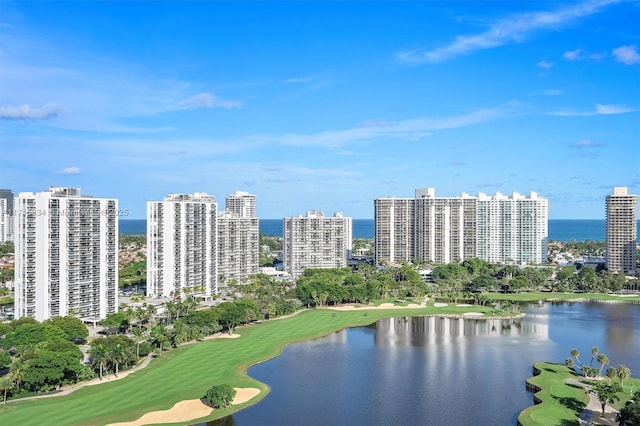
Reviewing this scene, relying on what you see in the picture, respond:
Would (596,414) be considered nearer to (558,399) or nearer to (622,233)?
(558,399)

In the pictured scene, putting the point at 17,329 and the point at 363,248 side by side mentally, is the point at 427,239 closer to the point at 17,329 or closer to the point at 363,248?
the point at 363,248

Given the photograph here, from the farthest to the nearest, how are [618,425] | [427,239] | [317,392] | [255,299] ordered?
[427,239] < [255,299] < [317,392] < [618,425]

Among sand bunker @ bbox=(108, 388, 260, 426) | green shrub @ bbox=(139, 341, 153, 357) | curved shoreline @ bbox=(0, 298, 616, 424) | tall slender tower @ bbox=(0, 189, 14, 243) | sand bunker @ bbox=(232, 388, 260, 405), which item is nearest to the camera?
Result: sand bunker @ bbox=(108, 388, 260, 426)

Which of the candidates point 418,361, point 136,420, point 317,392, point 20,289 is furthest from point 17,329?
point 418,361

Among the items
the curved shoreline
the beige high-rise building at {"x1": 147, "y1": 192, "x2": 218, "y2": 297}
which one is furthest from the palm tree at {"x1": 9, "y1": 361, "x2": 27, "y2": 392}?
the beige high-rise building at {"x1": 147, "y1": 192, "x2": 218, "y2": 297}

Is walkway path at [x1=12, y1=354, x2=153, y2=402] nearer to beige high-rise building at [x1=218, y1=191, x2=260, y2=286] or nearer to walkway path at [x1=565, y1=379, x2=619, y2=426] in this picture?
walkway path at [x1=565, y1=379, x2=619, y2=426]

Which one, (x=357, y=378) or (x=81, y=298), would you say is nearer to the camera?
(x=357, y=378)

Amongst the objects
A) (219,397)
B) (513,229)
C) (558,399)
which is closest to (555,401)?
(558,399)
